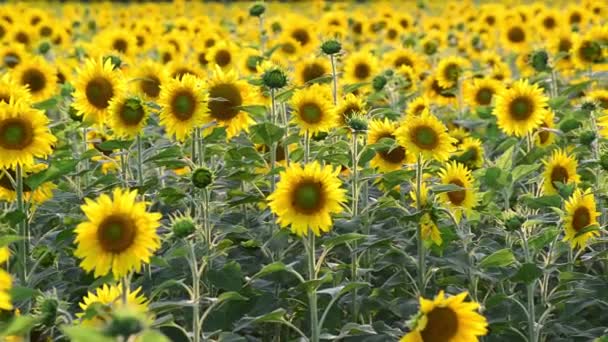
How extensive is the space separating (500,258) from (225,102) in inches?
52.4

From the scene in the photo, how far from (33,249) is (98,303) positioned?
985mm

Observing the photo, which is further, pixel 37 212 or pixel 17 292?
pixel 37 212

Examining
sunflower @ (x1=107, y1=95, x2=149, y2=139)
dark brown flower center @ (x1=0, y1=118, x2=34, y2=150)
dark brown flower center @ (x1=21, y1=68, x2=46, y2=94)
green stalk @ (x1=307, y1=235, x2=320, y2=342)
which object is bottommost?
green stalk @ (x1=307, y1=235, x2=320, y2=342)

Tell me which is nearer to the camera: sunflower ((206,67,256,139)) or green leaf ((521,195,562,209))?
green leaf ((521,195,562,209))

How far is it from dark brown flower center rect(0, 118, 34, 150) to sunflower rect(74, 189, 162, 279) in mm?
693

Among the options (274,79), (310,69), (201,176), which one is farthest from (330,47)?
(201,176)

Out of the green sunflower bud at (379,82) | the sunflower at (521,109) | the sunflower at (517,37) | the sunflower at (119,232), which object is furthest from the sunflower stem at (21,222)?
the sunflower at (517,37)

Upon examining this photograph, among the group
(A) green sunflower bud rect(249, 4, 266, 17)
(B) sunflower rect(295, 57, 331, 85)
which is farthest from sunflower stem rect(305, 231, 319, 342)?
(A) green sunflower bud rect(249, 4, 266, 17)

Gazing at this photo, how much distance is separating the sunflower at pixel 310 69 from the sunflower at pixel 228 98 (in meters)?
1.10

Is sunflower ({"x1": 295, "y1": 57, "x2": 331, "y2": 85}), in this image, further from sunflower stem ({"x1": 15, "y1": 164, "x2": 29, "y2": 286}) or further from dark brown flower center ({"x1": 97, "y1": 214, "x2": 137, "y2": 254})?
dark brown flower center ({"x1": 97, "y1": 214, "x2": 137, "y2": 254})

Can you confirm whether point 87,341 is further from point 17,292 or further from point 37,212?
point 37,212

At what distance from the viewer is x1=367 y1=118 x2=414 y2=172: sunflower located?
3.63m

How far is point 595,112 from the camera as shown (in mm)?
4168

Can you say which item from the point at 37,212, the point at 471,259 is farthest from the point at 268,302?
the point at 37,212
